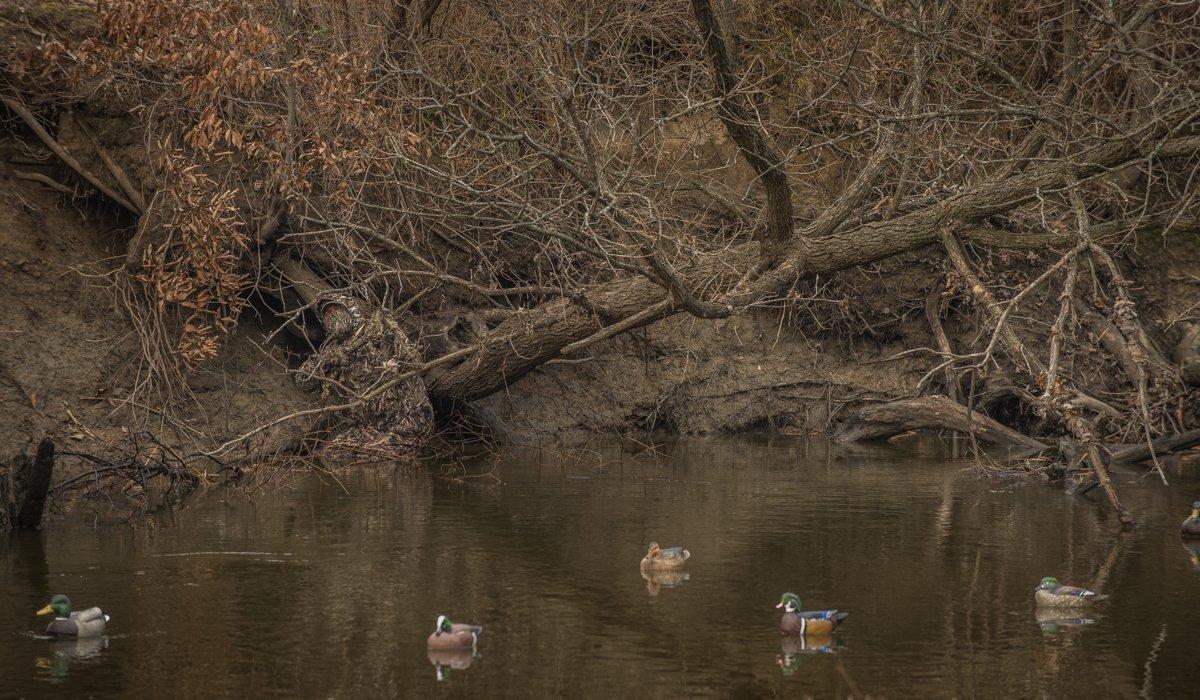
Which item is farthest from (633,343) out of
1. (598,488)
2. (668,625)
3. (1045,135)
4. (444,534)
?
(668,625)

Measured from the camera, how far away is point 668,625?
25.6 ft

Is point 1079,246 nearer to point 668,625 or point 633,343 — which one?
point 668,625

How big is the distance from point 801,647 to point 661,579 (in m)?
1.67

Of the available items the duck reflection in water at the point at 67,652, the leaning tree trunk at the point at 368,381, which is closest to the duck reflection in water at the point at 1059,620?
the duck reflection in water at the point at 67,652

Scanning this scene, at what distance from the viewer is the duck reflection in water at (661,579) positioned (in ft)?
28.5

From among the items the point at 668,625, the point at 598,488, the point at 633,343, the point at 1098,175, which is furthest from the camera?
the point at 633,343

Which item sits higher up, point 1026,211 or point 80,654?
point 1026,211

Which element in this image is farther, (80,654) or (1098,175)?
(1098,175)

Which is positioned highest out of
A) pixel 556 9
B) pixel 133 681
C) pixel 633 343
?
pixel 556 9

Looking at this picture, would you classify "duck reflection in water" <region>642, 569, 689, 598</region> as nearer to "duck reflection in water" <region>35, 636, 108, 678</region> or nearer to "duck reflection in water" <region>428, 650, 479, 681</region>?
"duck reflection in water" <region>428, 650, 479, 681</region>

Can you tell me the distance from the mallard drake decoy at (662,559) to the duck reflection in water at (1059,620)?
2.27 metres

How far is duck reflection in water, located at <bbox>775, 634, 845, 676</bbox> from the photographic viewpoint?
7.10 metres

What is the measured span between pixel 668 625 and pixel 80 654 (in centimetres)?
310

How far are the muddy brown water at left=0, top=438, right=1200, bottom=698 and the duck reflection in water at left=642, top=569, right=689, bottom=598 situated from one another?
6 centimetres
